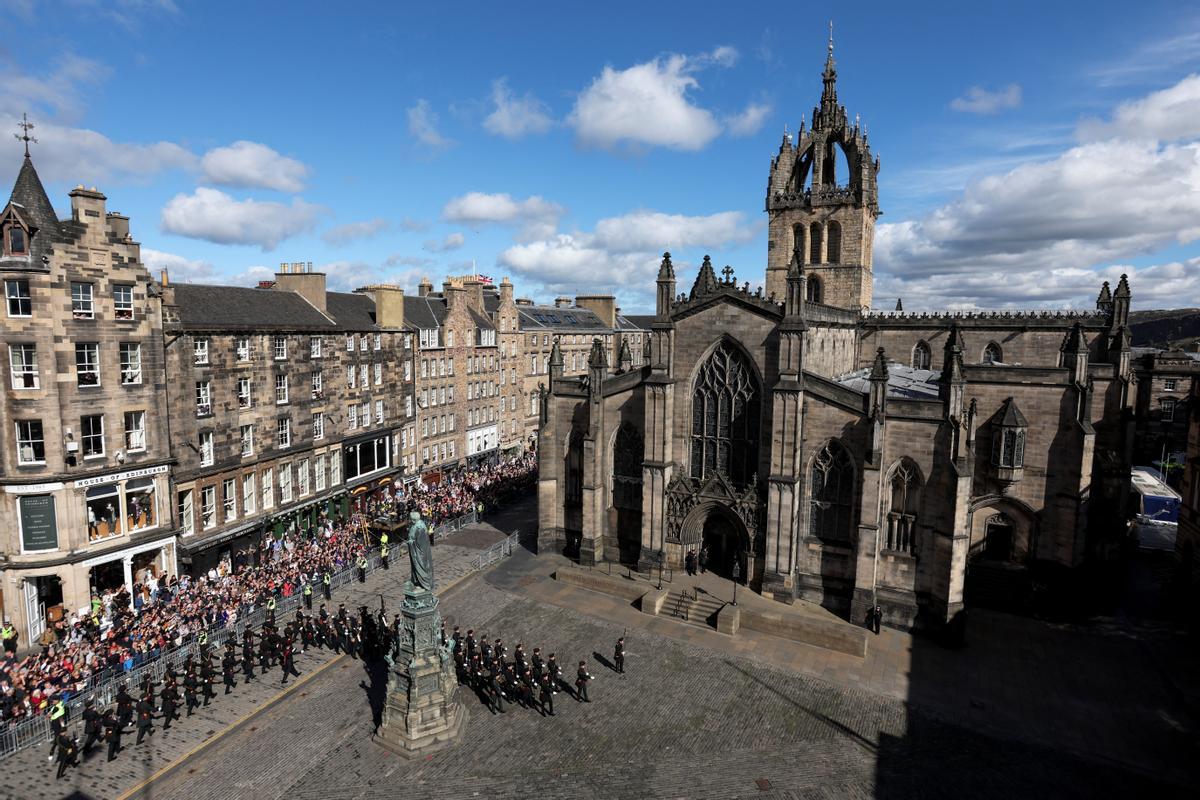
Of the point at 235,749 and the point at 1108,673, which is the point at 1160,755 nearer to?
the point at 1108,673

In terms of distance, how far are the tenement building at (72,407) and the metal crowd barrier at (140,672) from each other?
5783mm

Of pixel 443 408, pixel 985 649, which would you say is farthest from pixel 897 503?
pixel 443 408

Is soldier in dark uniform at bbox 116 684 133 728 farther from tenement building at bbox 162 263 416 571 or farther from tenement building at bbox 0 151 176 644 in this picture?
tenement building at bbox 162 263 416 571

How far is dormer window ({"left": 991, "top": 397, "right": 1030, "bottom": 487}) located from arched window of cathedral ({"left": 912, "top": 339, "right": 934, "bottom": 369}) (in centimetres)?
1029

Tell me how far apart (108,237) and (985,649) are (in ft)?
120

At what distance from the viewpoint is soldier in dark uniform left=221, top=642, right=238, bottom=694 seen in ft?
68.7

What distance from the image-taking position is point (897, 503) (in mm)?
26234

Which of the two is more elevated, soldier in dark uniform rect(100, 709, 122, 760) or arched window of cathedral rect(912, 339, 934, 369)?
arched window of cathedral rect(912, 339, 934, 369)

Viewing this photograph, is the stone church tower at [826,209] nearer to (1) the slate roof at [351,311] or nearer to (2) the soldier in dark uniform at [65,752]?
(1) the slate roof at [351,311]

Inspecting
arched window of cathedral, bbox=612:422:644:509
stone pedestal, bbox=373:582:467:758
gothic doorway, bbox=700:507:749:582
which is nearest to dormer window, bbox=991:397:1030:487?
gothic doorway, bbox=700:507:749:582

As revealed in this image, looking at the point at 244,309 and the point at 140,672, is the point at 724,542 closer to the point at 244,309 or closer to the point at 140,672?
the point at 140,672

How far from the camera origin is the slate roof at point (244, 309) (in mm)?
30969

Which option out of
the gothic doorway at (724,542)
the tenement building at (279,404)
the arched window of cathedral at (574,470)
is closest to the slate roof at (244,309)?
the tenement building at (279,404)

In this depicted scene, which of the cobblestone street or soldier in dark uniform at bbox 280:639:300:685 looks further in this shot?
soldier in dark uniform at bbox 280:639:300:685
